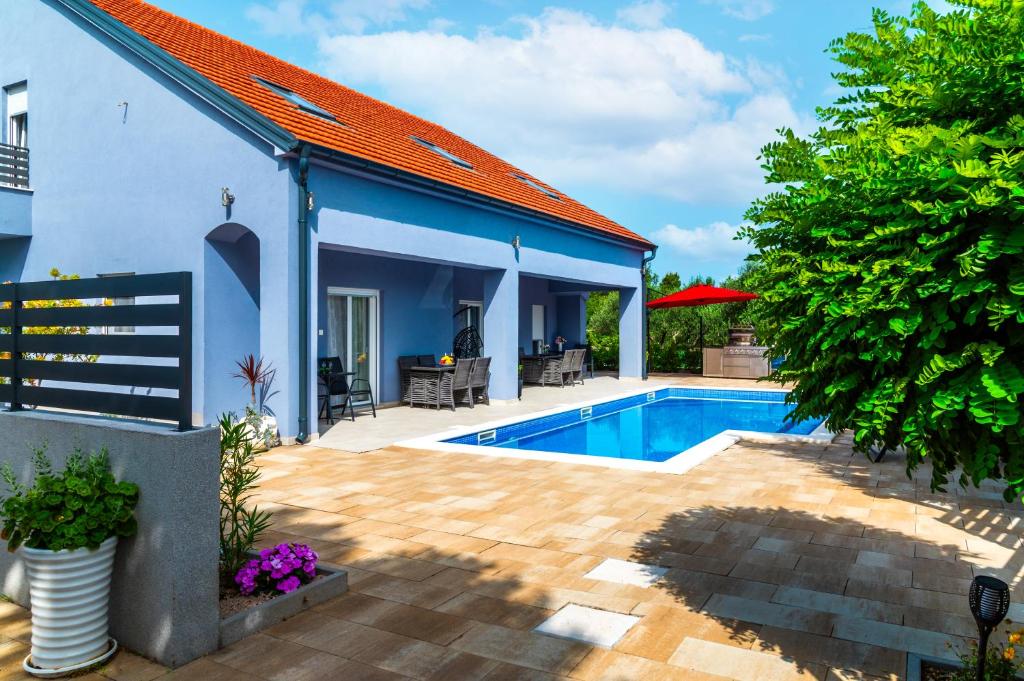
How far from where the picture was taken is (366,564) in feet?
15.9

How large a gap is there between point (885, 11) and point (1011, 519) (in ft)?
17.2

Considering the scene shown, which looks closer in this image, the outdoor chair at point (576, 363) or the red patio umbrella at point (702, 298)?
the outdoor chair at point (576, 363)

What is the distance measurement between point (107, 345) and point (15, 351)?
115cm

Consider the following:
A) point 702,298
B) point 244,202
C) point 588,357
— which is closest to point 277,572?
point 244,202

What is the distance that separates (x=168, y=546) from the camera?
3.35 metres

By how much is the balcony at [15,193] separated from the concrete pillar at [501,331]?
352 inches

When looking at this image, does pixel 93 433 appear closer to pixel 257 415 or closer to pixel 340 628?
pixel 340 628

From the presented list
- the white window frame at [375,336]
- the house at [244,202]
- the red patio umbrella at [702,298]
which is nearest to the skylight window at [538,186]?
the house at [244,202]

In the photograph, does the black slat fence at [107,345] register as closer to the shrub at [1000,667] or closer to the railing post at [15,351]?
the railing post at [15,351]

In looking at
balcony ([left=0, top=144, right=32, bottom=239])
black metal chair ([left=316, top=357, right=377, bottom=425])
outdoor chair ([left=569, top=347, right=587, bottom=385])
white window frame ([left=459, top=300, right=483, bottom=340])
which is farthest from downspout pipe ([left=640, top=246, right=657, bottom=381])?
balcony ([left=0, top=144, right=32, bottom=239])

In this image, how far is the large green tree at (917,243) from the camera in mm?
2229

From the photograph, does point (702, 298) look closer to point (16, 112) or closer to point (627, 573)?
point (627, 573)

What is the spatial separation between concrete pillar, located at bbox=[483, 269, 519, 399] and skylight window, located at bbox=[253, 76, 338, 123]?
15.0 feet

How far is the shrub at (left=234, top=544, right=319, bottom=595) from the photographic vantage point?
4.05 meters
